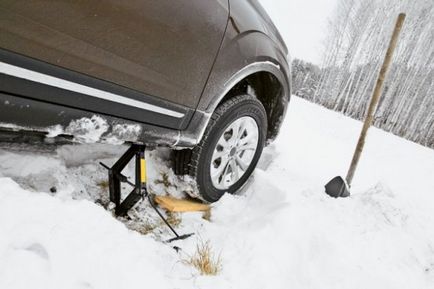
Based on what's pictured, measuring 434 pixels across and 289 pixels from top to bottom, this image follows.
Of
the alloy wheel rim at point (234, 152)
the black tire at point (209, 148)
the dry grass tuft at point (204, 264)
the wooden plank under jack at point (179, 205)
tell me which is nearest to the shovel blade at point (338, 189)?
the alloy wheel rim at point (234, 152)

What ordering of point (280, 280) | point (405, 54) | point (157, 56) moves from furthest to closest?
1. point (405, 54)
2. point (280, 280)
3. point (157, 56)

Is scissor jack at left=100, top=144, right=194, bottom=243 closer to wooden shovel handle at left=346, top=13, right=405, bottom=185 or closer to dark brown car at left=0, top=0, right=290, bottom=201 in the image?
dark brown car at left=0, top=0, right=290, bottom=201

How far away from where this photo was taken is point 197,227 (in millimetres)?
1913

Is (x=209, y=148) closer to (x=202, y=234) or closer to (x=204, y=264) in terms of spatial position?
(x=202, y=234)

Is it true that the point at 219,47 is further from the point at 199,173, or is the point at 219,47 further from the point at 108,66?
the point at 199,173

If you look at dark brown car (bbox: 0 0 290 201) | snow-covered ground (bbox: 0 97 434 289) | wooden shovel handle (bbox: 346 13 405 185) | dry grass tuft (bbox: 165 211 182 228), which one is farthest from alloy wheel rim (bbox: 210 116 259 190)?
wooden shovel handle (bbox: 346 13 405 185)

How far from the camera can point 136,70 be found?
1344mm

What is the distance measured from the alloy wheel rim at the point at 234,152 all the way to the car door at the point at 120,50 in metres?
0.53

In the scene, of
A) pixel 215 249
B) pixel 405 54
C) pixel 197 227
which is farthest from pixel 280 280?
pixel 405 54

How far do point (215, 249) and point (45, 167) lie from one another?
3.29 ft

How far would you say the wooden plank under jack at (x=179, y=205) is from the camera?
193 cm

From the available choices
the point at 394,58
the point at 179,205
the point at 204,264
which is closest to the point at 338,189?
the point at 179,205

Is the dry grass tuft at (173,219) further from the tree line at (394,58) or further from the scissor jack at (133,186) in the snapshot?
the tree line at (394,58)

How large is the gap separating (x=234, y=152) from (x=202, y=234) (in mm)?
654
